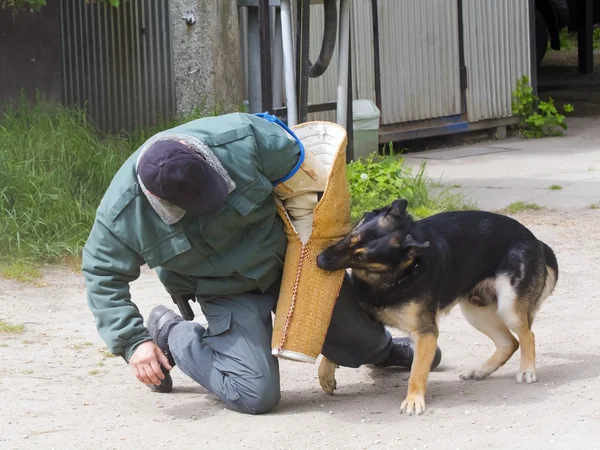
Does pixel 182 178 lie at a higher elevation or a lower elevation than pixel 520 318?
higher

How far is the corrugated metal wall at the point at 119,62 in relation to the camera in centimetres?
Answer: 879

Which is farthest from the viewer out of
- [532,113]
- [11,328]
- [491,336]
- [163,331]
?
[532,113]

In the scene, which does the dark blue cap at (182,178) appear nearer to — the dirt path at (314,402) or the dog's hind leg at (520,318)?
the dirt path at (314,402)

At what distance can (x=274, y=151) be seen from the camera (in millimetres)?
3885

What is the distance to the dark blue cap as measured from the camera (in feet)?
11.4

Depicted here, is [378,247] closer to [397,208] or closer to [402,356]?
[397,208]

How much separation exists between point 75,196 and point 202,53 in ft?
6.71

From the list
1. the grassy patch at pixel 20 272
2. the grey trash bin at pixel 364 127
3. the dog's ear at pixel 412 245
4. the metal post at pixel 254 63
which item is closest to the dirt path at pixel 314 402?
the grassy patch at pixel 20 272

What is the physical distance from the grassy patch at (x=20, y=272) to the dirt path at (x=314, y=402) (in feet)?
1.68

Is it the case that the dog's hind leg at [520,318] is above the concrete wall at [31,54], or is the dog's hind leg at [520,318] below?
below

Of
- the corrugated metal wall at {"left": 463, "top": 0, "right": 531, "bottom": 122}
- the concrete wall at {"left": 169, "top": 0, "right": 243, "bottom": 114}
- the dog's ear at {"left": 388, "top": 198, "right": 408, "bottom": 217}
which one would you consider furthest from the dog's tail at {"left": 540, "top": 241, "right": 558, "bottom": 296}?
the corrugated metal wall at {"left": 463, "top": 0, "right": 531, "bottom": 122}

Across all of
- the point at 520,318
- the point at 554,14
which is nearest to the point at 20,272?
the point at 520,318

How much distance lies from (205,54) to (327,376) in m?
4.73

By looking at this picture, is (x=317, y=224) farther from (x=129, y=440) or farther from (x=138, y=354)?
(x=129, y=440)
